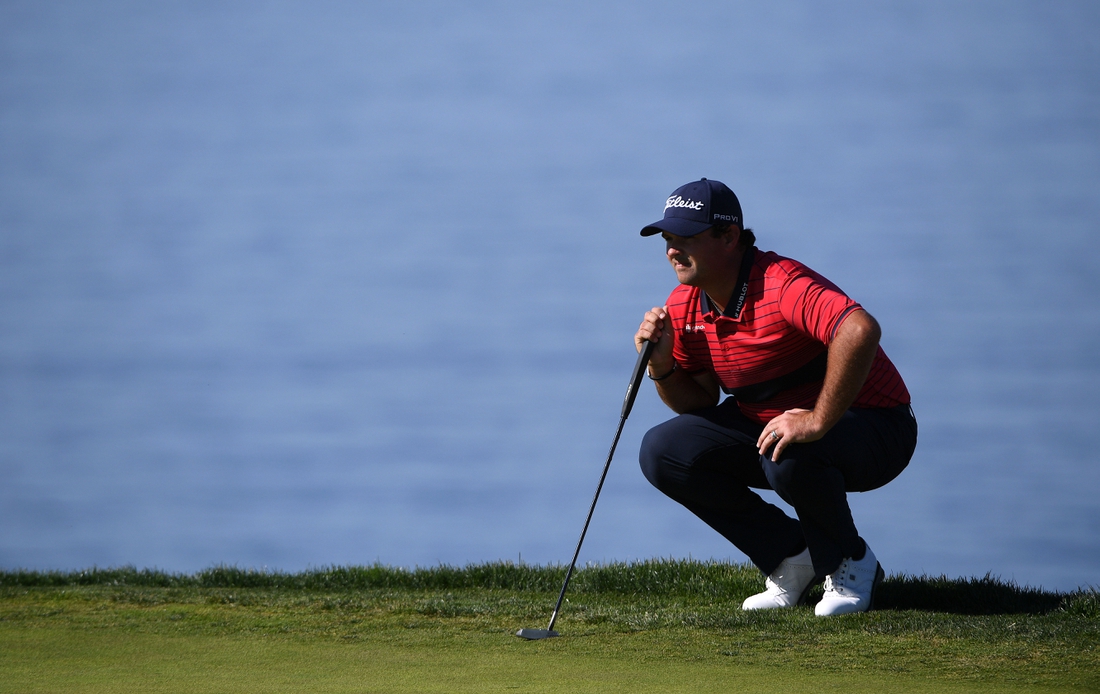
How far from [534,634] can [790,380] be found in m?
0.93

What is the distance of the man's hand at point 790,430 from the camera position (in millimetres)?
2613

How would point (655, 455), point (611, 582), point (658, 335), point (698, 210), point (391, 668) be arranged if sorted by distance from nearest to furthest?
point (391, 668) → point (698, 210) → point (658, 335) → point (655, 455) → point (611, 582)

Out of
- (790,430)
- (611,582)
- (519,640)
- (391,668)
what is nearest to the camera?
(391,668)

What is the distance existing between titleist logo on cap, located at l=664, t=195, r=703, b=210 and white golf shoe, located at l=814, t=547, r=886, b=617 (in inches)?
39.4

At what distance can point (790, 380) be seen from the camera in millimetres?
2822

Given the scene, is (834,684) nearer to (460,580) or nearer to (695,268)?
(695,268)

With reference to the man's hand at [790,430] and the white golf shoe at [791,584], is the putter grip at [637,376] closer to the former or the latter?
the man's hand at [790,430]

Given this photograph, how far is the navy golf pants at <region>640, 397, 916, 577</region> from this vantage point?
2729 millimetres

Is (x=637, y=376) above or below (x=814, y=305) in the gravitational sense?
below

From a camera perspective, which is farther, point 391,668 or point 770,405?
point 770,405

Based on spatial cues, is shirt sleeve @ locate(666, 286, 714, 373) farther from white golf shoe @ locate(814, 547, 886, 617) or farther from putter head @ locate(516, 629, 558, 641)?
putter head @ locate(516, 629, 558, 641)

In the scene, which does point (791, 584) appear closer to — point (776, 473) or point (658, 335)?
point (776, 473)

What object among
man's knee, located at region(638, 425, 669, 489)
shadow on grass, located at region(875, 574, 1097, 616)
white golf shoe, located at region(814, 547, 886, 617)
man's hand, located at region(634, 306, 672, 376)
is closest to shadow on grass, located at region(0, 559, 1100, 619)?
shadow on grass, located at region(875, 574, 1097, 616)

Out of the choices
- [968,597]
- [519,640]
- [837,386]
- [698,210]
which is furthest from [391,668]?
[968,597]
